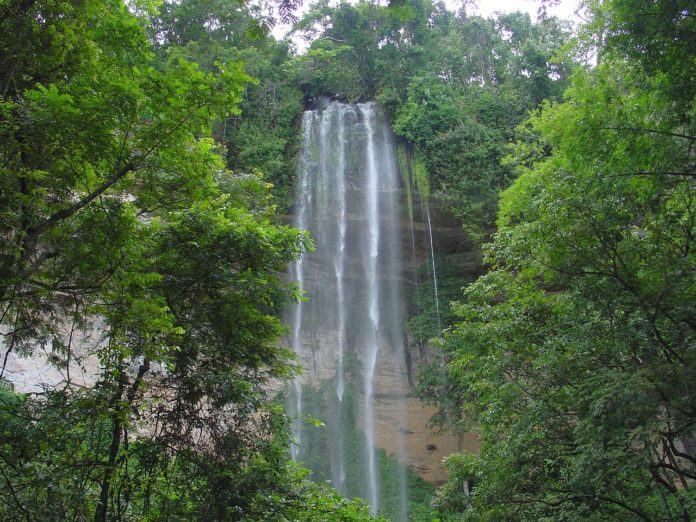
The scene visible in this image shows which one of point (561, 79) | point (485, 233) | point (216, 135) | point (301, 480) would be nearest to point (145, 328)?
point (301, 480)

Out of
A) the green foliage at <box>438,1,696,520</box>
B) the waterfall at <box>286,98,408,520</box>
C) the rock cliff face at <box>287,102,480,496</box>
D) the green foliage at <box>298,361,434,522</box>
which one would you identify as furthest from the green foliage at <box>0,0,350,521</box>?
the rock cliff face at <box>287,102,480,496</box>

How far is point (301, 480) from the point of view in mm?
6477

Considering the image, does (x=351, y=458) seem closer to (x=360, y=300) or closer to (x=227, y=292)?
(x=360, y=300)

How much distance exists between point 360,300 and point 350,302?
0.35 m

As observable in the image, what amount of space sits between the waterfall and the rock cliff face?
0.11 ft

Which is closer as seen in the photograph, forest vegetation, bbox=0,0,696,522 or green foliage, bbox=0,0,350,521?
green foliage, bbox=0,0,350,521

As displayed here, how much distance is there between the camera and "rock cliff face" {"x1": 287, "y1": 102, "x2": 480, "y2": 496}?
17859mm

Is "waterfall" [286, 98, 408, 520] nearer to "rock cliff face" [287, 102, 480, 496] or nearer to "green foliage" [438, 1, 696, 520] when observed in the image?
"rock cliff face" [287, 102, 480, 496]

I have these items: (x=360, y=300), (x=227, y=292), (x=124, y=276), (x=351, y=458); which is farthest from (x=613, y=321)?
(x=360, y=300)

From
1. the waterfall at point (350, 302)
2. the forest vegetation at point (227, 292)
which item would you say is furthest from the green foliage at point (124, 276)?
the waterfall at point (350, 302)

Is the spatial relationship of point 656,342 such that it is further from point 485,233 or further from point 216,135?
point 216,135

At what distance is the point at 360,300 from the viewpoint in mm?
19406

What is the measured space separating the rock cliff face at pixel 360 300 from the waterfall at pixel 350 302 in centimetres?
3

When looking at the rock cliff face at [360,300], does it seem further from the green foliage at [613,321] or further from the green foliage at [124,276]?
the green foliage at [124,276]
